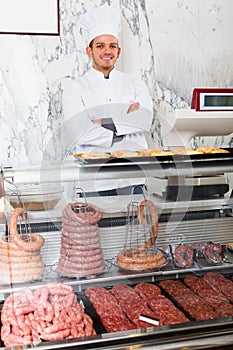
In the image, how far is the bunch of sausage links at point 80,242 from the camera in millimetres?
1490

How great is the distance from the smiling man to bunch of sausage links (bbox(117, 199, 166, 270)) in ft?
4.12

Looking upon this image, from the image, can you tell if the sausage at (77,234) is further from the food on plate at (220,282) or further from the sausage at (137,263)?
the food on plate at (220,282)

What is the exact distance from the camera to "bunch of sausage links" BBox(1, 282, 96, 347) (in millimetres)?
1329

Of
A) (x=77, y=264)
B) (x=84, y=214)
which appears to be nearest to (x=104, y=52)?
(x=84, y=214)

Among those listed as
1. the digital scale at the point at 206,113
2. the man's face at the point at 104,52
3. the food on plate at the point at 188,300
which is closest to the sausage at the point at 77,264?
the food on plate at the point at 188,300

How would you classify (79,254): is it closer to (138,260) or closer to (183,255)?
(138,260)

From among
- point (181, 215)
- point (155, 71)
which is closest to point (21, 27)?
point (155, 71)

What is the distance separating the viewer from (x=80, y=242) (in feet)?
4.97

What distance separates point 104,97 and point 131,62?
1.04 feet

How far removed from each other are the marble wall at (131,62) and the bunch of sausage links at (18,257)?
5.64ft

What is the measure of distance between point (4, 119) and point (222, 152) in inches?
76.6

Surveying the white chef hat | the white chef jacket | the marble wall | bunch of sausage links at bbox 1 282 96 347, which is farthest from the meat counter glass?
the white chef hat

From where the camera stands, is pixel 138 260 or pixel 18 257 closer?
pixel 18 257

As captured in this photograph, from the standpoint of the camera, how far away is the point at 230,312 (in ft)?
4.77
